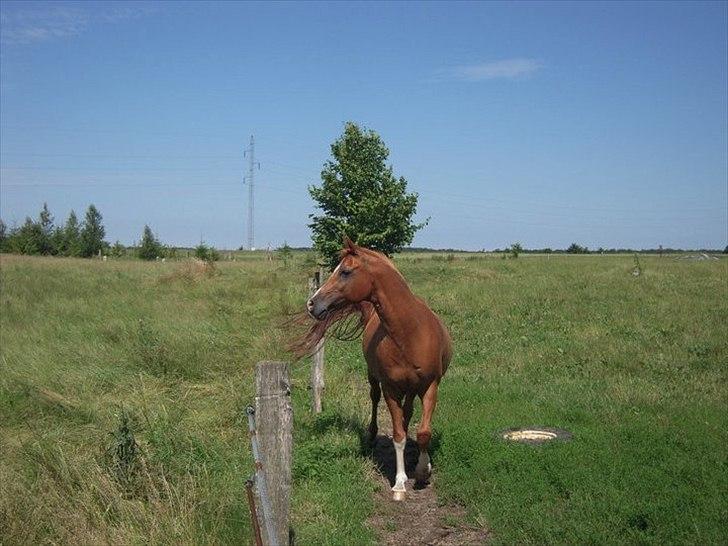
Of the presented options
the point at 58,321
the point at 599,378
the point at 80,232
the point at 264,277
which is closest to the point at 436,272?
the point at 264,277

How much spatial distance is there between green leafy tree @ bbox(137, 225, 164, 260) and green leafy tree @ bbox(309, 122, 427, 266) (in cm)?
3830

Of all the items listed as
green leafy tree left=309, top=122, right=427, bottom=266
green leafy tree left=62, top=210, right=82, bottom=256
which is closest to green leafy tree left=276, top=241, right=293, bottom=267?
green leafy tree left=309, top=122, right=427, bottom=266

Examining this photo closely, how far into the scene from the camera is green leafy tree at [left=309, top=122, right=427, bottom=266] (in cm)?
2328

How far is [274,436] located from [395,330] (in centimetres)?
237

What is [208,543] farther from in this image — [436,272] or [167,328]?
[436,272]

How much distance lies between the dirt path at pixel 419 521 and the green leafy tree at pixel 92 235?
60521 mm

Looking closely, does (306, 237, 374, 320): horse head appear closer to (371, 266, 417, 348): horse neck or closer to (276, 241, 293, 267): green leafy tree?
(371, 266, 417, 348): horse neck

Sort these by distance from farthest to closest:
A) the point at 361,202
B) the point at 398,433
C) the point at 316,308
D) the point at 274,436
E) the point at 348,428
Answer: the point at 361,202 < the point at 348,428 < the point at 398,433 < the point at 316,308 < the point at 274,436

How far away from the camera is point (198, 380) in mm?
10641

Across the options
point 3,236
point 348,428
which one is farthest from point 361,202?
point 3,236

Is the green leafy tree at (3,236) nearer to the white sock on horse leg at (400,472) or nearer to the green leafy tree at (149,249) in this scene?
the green leafy tree at (149,249)

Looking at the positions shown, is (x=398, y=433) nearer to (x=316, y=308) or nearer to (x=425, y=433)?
(x=425, y=433)

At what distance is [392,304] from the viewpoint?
620 cm

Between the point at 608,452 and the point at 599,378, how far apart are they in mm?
3833
